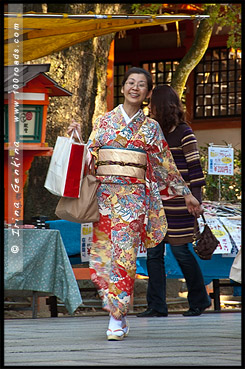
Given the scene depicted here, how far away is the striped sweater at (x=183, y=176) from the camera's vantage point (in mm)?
6086

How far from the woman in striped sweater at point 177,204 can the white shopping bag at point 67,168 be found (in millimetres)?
1387

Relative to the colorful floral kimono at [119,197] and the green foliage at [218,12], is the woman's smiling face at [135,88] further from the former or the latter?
the green foliage at [218,12]

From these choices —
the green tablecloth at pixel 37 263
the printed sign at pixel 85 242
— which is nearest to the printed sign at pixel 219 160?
the printed sign at pixel 85 242

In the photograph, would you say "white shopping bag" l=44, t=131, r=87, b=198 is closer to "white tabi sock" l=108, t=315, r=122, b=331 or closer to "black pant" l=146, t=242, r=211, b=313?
"white tabi sock" l=108, t=315, r=122, b=331

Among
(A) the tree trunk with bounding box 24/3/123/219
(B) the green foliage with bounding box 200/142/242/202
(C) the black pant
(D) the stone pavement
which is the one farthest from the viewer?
(B) the green foliage with bounding box 200/142/242/202

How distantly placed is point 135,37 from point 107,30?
11.4m

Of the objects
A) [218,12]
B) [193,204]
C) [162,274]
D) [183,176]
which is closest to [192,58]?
[218,12]

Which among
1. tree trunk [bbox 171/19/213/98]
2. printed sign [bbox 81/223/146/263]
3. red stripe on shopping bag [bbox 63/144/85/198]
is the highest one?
tree trunk [bbox 171/19/213/98]

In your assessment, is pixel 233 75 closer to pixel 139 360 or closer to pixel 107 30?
pixel 107 30

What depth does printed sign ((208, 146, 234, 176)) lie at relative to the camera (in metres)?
9.13

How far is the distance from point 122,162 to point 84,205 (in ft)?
1.18

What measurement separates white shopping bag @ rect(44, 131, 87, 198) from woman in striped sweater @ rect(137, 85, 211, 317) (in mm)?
1387

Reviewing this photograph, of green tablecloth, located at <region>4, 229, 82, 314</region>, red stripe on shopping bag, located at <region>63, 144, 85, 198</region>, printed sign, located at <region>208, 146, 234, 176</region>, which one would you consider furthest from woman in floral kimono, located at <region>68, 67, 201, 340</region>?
printed sign, located at <region>208, 146, 234, 176</region>

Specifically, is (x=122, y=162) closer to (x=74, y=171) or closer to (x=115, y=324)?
(x=74, y=171)
